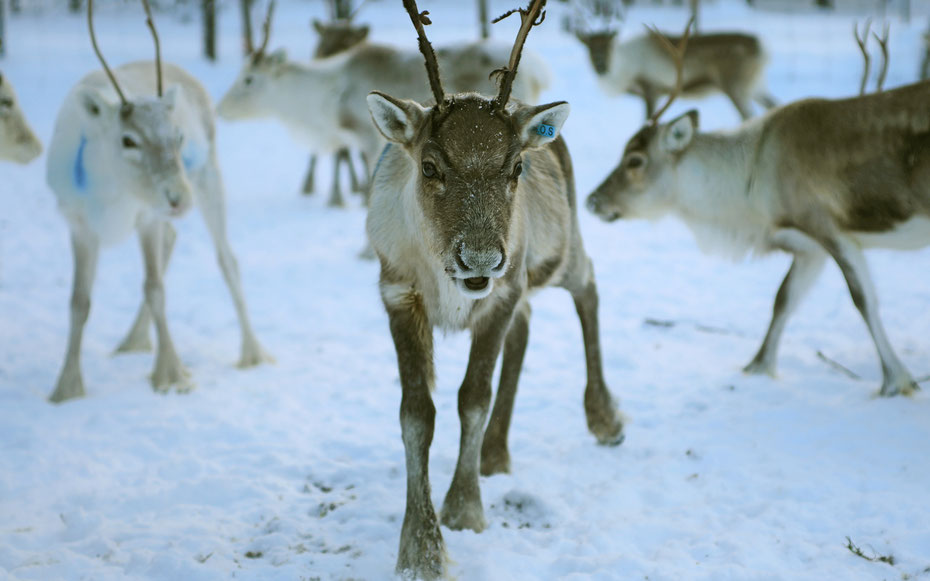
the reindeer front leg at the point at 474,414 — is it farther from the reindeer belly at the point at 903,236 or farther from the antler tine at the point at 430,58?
the reindeer belly at the point at 903,236

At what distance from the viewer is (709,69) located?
11633mm

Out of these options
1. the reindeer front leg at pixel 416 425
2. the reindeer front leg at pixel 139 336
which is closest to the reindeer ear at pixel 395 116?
the reindeer front leg at pixel 416 425

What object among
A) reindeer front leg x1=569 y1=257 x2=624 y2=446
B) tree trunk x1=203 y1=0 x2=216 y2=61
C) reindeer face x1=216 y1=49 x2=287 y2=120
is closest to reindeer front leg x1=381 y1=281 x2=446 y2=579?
reindeer front leg x1=569 y1=257 x2=624 y2=446

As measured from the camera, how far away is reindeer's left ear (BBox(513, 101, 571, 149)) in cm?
290

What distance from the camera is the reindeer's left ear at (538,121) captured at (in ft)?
9.53

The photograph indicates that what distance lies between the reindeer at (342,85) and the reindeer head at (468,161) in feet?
16.2

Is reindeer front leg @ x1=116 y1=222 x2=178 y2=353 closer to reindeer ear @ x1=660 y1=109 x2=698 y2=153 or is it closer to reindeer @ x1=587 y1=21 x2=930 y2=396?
reindeer @ x1=587 y1=21 x2=930 y2=396

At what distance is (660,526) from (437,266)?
138 centimetres

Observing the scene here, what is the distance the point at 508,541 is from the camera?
3.14m

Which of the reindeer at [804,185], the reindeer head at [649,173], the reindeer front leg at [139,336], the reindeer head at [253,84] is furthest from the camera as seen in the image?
the reindeer head at [253,84]

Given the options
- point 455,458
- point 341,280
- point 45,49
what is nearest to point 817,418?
point 455,458

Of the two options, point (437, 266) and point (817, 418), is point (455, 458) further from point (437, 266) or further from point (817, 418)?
point (817, 418)

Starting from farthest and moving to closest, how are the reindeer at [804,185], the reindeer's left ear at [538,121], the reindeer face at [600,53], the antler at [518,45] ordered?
the reindeer face at [600,53] < the reindeer at [804,185] < the reindeer's left ear at [538,121] < the antler at [518,45]

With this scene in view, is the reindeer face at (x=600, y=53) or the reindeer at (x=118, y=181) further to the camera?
the reindeer face at (x=600, y=53)
